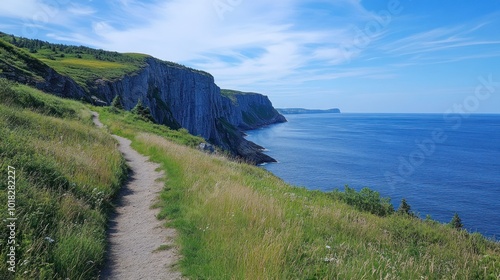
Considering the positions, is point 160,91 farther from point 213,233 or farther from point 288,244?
point 288,244

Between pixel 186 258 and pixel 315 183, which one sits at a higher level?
pixel 186 258

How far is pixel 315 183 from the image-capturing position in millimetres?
53531

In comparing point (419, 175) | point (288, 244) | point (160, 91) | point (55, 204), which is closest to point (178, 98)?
point (160, 91)

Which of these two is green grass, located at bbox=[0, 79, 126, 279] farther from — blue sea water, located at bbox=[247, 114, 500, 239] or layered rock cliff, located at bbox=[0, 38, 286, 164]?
blue sea water, located at bbox=[247, 114, 500, 239]

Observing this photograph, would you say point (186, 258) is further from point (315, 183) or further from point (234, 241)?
point (315, 183)

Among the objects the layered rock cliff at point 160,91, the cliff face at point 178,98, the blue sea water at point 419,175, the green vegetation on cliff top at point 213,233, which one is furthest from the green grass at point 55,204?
the cliff face at point 178,98

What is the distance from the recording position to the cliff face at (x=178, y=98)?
213 feet

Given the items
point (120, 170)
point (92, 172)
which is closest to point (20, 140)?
point (92, 172)

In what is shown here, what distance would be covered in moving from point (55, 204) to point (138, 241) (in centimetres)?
175

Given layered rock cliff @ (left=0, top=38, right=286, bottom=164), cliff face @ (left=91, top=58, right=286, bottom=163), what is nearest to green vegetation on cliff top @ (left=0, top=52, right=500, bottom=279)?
layered rock cliff @ (left=0, top=38, right=286, bottom=164)

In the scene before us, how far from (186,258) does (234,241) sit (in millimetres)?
878

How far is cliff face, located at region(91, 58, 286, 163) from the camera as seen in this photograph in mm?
64875

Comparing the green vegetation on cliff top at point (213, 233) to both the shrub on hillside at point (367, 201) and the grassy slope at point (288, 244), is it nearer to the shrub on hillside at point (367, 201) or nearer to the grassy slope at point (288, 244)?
the grassy slope at point (288, 244)

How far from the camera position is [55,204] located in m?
5.86
